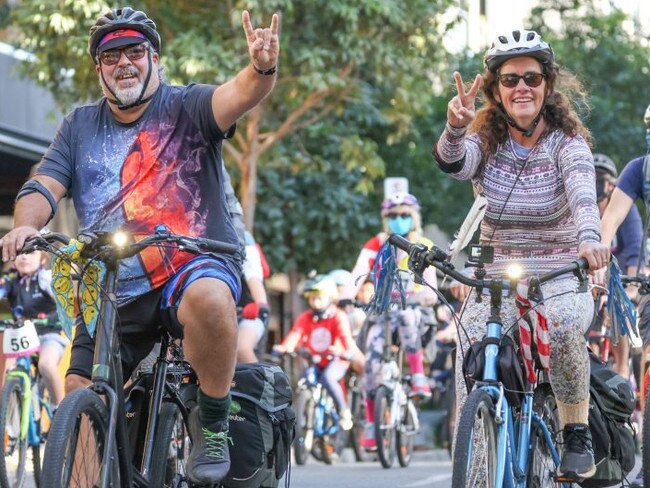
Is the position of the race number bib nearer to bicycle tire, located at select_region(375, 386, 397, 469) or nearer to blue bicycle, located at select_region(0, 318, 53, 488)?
blue bicycle, located at select_region(0, 318, 53, 488)

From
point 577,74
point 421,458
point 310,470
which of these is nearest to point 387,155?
point 421,458

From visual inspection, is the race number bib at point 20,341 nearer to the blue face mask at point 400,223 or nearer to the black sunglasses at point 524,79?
the blue face mask at point 400,223

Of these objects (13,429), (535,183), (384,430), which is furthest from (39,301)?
(535,183)

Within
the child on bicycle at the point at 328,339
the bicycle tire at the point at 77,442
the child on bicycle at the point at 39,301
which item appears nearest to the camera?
the bicycle tire at the point at 77,442

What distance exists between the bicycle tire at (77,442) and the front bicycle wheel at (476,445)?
112cm

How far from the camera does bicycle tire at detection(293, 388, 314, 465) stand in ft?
50.6

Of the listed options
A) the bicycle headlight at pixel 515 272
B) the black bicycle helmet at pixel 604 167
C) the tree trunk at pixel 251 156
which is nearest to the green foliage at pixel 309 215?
the tree trunk at pixel 251 156

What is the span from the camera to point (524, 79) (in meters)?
6.92

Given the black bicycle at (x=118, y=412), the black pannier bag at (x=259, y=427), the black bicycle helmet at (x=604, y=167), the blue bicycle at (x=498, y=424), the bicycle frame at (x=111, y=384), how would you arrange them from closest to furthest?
the black bicycle at (x=118, y=412), the bicycle frame at (x=111, y=384), the blue bicycle at (x=498, y=424), the black pannier bag at (x=259, y=427), the black bicycle helmet at (x=604, y=167)

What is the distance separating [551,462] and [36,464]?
495cm

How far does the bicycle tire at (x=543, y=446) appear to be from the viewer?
6.63 meters

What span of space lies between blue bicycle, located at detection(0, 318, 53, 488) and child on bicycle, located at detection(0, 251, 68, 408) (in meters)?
0.10

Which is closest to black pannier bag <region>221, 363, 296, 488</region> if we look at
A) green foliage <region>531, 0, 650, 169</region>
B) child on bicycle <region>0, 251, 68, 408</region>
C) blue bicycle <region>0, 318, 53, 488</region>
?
blue bicycle <region>0, 318, 53, 488</region>

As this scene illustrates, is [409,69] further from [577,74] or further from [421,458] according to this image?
[577,74]
